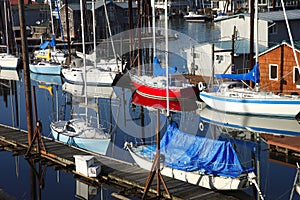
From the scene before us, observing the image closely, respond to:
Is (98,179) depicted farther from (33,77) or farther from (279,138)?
(33,77)

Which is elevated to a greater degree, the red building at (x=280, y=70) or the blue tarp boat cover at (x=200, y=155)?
the red building at (x=280, y=70)

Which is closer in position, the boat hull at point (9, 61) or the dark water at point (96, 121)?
the dark water at point (96, 121)

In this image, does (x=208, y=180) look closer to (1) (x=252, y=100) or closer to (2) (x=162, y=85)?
(1) (x=252, y=100)

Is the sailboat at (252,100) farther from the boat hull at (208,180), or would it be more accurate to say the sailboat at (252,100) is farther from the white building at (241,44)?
the boat hull at (208,180)

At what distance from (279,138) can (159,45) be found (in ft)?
152

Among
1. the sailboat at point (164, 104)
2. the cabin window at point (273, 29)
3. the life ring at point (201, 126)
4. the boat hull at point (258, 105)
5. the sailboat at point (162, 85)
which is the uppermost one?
the cabin window at point (273, 29)

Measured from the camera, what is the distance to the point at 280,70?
3575cm

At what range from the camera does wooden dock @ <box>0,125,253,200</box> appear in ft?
61.9

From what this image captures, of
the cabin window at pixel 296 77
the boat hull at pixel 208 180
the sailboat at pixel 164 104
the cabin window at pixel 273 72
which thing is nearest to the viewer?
the boat hull at pixel 208 180

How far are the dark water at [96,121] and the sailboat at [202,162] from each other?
4.93 feet

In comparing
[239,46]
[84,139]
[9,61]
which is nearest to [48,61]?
[9,61]

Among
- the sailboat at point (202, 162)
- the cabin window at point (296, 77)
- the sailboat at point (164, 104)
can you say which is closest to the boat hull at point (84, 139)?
the sailboat at point (202, 162)

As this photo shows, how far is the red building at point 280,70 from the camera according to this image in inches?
1373

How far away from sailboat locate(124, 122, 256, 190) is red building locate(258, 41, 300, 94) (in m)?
16.3
